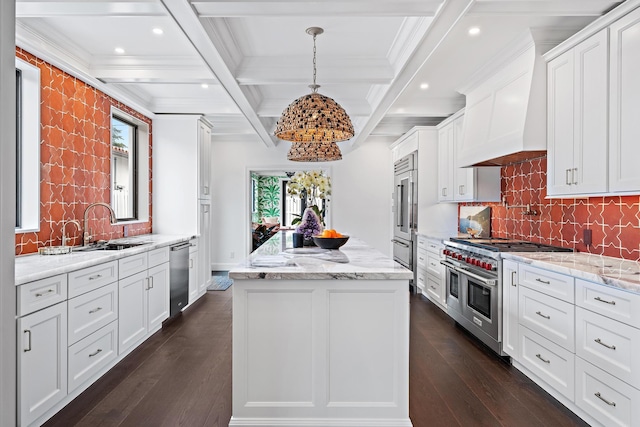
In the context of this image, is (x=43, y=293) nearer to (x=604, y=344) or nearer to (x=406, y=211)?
(x=604, y=344)

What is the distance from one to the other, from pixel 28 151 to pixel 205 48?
154 cm

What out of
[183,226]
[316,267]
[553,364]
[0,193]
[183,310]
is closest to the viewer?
[0,193]

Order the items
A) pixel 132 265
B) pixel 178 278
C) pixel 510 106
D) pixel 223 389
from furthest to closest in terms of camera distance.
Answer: pixel 178 278 < pixel 132 265 < pixel 510 106 < pixel 223 389

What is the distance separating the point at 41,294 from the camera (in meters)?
2.21

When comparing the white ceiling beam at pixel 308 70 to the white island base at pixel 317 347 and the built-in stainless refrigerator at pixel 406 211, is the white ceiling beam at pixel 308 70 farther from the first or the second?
the white island base at pixel 317 347

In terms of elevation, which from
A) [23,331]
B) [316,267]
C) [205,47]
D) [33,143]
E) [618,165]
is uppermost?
[205,47]

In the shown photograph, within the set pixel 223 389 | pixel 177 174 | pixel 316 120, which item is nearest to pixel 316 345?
pixel 223 389

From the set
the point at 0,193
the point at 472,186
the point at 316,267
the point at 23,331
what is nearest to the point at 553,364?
the point at 316,267

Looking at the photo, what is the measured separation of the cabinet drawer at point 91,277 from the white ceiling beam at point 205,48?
176cm

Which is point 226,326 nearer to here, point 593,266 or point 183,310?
point 183,310

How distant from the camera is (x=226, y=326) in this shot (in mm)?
4121

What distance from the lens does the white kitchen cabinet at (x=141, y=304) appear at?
3227 millimetres

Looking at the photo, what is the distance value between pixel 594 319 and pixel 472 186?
7.88 ft

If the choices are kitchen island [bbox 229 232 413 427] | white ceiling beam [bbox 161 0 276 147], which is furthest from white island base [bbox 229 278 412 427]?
white ceiling beam [bbox 161 0 276 147]
